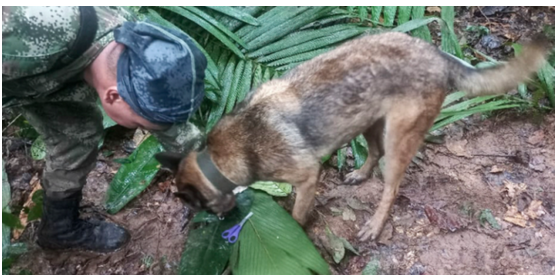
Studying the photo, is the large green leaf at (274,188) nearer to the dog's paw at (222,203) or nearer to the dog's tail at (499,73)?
the dog's paw at (222,203)

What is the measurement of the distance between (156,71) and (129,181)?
1746mm

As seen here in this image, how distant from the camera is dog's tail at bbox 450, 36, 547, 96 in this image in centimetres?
324

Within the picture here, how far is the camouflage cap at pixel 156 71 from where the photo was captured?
2.45m

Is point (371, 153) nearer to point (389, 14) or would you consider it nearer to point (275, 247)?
point (275, 247)

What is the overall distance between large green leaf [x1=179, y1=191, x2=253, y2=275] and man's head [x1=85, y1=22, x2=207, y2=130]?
109cm

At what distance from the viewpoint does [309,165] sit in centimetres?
327

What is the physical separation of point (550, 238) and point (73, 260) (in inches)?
136

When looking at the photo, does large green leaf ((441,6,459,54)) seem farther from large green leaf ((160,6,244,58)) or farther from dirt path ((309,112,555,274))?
large green leaf ((160,6,244,58))

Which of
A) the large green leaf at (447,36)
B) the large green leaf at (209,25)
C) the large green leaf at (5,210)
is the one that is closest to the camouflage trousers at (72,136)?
the large green leaf at (5,210)

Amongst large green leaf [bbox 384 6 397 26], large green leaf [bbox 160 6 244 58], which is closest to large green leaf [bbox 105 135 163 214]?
large green leaf [bbox 160 6 244 58]

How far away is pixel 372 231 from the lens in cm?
374
